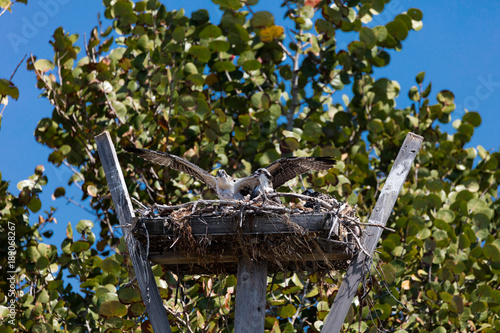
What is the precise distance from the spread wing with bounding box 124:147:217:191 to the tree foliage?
2.23m

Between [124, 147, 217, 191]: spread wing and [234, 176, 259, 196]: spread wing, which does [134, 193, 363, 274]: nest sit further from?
[124, 147, 217, 191]: spread wing

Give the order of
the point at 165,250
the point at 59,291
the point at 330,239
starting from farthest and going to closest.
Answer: the point at 59,291 < the point at 165,250 < the point at 330,239

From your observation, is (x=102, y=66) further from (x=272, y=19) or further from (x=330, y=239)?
(x=330, y=239)

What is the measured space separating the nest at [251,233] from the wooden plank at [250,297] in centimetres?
9

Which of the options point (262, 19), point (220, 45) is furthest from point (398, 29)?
point (220, 45)

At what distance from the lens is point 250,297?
19.2 ft

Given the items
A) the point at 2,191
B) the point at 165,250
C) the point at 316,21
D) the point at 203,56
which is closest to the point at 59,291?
the point at 2,191

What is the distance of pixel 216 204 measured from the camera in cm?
597

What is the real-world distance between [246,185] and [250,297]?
1607 mm

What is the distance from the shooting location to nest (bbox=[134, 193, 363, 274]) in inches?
222

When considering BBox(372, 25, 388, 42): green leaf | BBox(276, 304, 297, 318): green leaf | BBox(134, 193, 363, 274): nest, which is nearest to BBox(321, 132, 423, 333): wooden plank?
BBox(134, 193, 363, 274): nest

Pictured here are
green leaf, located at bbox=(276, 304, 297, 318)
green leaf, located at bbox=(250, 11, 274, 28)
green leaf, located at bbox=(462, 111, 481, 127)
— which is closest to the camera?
green leaf, located at bbox=(276, 304, 297, 318)

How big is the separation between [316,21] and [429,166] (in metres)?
3.64

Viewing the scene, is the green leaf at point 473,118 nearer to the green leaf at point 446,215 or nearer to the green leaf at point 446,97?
the green leaf at point 446,97
